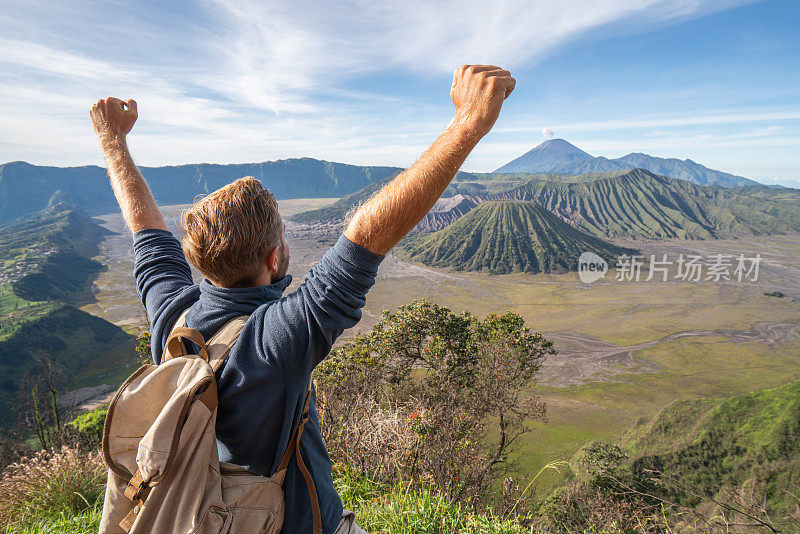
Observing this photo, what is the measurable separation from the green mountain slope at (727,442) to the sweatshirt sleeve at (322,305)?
16638 millimetres

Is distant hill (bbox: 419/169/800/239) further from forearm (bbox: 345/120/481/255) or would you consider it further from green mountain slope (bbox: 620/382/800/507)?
forearm (bbox: 345/120/481/255)

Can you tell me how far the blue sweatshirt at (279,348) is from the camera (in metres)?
0.95

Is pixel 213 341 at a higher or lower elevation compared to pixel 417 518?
higher

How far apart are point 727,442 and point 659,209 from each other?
16097 centimetres

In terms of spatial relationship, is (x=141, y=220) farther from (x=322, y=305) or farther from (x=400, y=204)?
(x=400, y=204)

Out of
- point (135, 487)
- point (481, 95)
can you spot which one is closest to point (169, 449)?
point (135, 487)

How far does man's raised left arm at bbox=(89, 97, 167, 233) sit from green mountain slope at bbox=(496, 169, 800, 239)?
151122 mm

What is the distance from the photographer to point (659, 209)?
148375 mm

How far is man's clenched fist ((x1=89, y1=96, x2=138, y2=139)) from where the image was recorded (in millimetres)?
1713

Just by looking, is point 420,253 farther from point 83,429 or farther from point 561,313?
point 83,429

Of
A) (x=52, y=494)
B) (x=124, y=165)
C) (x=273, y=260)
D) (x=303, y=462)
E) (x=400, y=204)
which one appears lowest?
(x=52, y=494)

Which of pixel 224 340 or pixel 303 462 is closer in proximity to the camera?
pixel 224 340

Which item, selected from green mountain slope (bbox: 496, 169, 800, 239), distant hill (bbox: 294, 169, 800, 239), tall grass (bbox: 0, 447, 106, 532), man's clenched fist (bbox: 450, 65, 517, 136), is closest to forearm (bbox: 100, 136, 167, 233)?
man's clenched fist (bbox: 450, 65, 517, 136)

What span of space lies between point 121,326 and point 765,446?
69.1 metres
